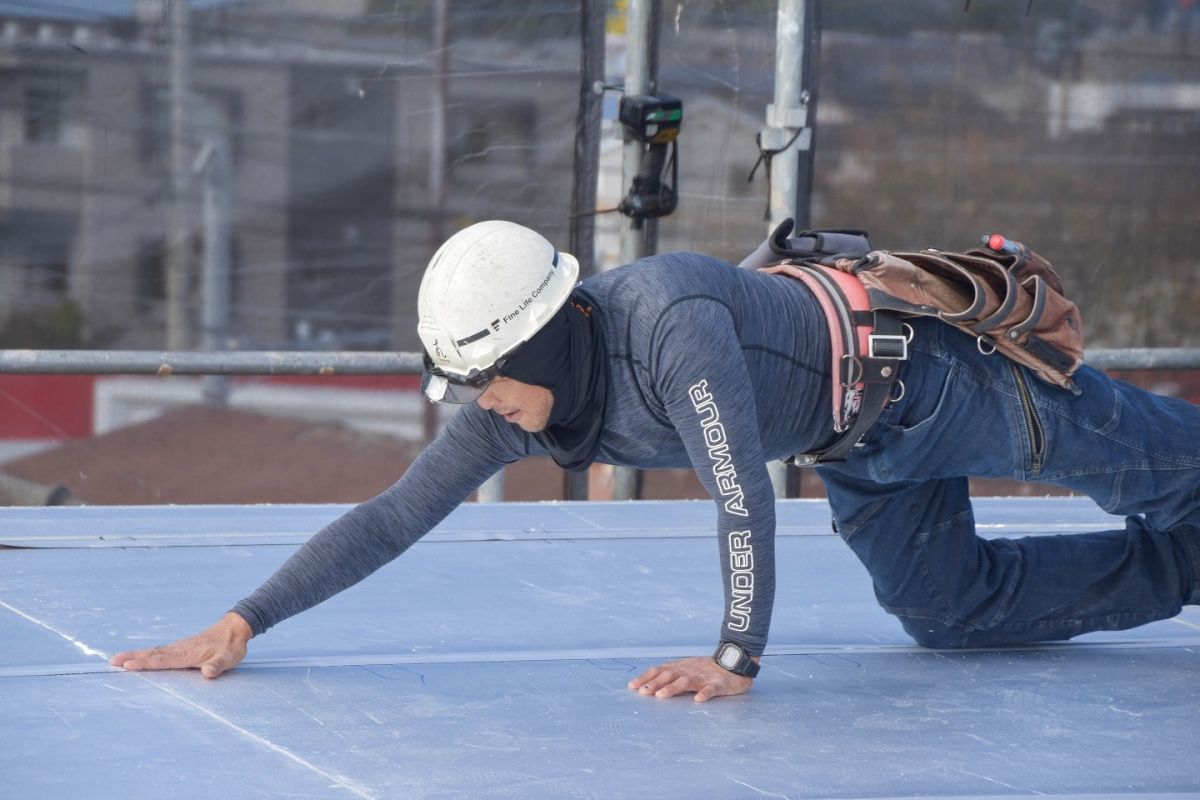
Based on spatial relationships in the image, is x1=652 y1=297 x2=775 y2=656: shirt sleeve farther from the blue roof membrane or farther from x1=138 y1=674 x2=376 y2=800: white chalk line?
x1=138 y1=674 x2=376 y2=800: white chalk line

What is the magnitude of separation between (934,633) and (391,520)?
38.7 inches

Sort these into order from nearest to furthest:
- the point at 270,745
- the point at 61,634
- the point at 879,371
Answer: the point at 270,745 → the point at 879,371 → the point at 61,634

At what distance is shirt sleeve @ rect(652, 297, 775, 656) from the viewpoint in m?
1.98

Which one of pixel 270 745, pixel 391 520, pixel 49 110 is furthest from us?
pixel 49 110

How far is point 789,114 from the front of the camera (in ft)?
13.8

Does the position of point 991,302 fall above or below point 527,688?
above

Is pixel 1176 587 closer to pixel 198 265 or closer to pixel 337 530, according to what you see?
pixel 337 530

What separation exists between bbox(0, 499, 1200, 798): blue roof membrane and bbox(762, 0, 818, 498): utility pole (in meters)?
1.38

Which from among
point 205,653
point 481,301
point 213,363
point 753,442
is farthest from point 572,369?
point 213,363

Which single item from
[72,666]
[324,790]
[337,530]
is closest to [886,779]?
[324,790]

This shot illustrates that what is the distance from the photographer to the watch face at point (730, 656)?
2.15 meters

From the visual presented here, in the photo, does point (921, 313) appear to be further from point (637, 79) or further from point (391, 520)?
point (637, 79)

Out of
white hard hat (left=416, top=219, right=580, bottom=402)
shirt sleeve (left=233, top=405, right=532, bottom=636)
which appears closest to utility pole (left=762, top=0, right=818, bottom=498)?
shirt sleeve (left=233, top=405, right=532, bottom=636)

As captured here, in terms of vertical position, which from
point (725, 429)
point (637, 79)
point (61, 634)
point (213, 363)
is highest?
point (637, 79)
